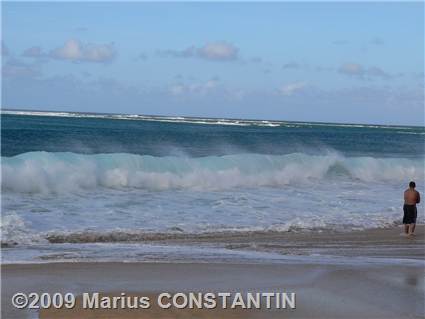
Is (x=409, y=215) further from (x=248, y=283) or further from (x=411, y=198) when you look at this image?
(x=248, y=283)

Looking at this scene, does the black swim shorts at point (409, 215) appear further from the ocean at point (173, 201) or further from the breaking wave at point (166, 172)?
the breaking wave at point (166, 172)

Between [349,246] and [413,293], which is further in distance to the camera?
[349,246]

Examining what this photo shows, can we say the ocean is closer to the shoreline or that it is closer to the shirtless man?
the shoreline

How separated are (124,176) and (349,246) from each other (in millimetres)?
9585

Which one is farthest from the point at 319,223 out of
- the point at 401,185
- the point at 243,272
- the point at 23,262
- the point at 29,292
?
the point at 401,185

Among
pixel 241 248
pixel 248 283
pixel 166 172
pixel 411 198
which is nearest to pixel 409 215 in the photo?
pixel 411 198

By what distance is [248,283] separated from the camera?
792 cm

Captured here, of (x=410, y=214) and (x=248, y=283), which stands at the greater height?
(x=410, y=214)

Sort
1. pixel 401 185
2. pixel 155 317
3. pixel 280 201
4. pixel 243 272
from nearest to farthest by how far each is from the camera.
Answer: pixel 155 317 < pixel 243 272 < pixel 280 201 < pixel 401 185

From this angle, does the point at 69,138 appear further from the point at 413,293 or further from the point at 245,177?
the point at 413,293

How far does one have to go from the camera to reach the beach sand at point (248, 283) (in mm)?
6586

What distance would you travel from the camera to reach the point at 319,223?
45.4ft

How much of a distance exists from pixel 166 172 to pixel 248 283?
43.0 feet

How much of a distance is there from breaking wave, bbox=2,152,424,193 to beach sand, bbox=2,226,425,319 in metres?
8.49
